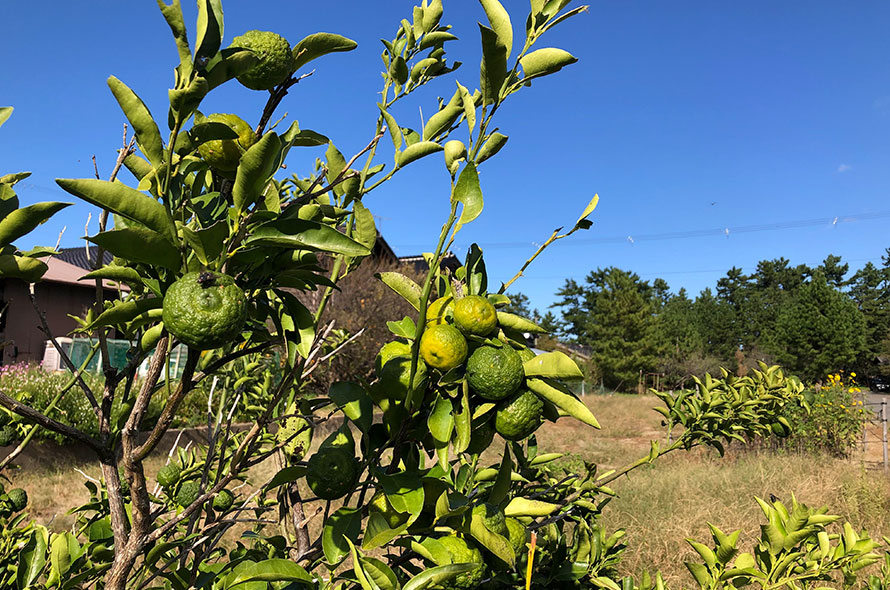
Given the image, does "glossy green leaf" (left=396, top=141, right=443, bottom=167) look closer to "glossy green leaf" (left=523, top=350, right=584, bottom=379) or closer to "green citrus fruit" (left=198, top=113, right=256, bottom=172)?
"green citrus fruit" (left=198, top=113, right=256, bottom=172)

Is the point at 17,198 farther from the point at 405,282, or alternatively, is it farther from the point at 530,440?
the point at 530,440

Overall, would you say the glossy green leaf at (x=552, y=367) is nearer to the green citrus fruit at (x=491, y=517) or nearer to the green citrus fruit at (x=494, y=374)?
the green citrus fruit at (x=494, y=374)

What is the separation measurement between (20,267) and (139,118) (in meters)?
0.29

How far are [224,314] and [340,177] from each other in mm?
418

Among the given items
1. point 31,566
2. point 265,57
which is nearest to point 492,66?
point 265,57

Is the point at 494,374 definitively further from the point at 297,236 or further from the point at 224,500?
the point at 224,500

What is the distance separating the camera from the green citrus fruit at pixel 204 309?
24.0 inches

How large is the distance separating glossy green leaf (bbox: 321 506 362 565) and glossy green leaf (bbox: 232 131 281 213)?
1.62 ft

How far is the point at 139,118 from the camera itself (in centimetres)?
68

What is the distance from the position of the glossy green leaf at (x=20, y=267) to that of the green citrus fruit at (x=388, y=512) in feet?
1.92

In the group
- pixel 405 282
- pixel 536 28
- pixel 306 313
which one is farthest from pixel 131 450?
pixel 536 28

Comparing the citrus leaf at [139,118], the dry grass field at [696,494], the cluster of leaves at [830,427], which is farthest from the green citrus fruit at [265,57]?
the cluster of leaves at [830,427]

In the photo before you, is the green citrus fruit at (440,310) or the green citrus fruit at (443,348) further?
the green citrus fruit at (440,310)

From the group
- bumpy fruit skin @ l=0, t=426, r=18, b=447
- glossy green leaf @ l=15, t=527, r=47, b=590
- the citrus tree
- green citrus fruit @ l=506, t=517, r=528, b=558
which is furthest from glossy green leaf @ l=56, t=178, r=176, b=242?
bumpy fruit skin @ l=0, t=426, r=18, b=447
